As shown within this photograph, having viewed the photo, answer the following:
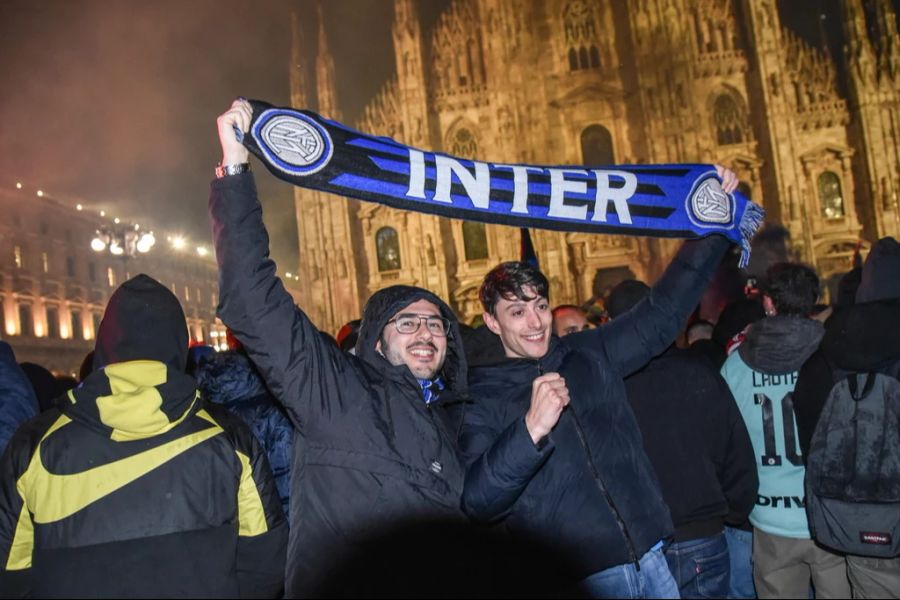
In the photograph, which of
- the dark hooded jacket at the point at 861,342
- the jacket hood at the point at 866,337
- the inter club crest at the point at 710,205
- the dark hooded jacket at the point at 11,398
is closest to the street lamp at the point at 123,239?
the dark hooded jacket at the point at 11,398

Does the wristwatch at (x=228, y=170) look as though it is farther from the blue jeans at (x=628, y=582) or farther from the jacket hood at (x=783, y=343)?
the jacket hood at (x=783, y=343)

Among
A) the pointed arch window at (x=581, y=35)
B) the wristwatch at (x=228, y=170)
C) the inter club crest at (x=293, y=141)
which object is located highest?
the pointed arch window at (x=581, y=35)

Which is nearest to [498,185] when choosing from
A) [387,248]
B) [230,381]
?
[230,381]

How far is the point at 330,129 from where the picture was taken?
9.55 feet

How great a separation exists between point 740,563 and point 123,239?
12.4m

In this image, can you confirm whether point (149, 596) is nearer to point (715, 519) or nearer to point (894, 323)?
point (715, 519)

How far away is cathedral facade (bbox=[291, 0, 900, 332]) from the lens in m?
25.5

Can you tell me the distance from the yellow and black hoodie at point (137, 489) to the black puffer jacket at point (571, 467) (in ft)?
2.45

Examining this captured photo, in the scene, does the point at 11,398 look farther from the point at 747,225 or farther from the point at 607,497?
the point at 747,225

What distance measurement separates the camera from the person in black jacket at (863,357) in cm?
277

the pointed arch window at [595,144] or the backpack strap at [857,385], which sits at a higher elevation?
the pointed arch window at [595,144]

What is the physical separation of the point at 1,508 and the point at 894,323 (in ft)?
10.9

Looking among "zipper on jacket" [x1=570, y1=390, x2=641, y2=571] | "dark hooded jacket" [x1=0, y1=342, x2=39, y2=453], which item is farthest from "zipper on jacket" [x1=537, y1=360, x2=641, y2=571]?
"dark hooded jacket" [x1=0, y1=342, x2=39, y2=453]

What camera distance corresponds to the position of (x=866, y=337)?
2.78m
